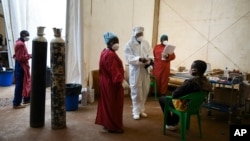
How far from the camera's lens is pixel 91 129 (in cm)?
348

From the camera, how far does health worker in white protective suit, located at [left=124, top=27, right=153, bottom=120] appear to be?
12.9ft

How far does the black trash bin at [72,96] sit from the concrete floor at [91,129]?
0.32 ft

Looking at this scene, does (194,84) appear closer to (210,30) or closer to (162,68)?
(162,68)

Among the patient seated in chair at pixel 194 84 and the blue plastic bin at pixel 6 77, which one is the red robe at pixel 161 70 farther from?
the blue plastic bin at pixel 6 77

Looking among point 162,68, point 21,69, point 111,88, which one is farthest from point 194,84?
point 21,69

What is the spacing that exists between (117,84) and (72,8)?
1941mm

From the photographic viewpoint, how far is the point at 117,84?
3283mm

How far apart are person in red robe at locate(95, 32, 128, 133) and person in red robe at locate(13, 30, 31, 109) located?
160cm

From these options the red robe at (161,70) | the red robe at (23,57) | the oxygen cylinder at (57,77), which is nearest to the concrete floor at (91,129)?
the oxygen cylinder at (57,77)

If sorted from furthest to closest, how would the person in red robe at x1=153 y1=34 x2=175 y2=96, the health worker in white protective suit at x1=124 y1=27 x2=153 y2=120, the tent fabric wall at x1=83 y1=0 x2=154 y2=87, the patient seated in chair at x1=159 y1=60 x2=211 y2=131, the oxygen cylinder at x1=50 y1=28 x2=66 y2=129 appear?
the person in red robe at x1=153 y1=34 x2=175 y2=96
the tent fabric wall at x1=83 y1=0 x2=154 y2=87
the health worker in white protective suit at x1=124 y1=27 x2=153 y2=120
the oxygen cylinder at x1=50 y1=28 x2=66 y2=129
the patient seated in chair at x1=159 y1=60 x2=211 y2=131

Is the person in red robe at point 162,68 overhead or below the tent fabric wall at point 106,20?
below

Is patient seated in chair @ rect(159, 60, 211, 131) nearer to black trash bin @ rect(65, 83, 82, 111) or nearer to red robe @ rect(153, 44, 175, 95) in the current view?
black trash bin @ rect(65, 83, 82, 111)

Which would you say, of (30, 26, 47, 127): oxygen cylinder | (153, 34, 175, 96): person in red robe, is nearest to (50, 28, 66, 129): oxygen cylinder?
(30, 26, 47, 127): oxygen cylinder

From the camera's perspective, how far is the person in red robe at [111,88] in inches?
127
